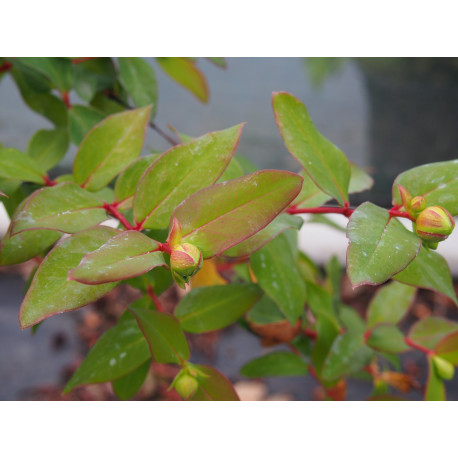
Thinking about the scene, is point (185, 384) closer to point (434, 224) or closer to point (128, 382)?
point (128, 382)

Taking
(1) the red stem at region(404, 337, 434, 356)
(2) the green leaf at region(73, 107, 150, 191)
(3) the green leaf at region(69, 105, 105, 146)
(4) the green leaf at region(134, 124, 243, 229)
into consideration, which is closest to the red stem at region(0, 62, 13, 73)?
(3) the green leaf at region(69, 105, 105, 146)

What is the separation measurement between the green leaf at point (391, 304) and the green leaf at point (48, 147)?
47cm

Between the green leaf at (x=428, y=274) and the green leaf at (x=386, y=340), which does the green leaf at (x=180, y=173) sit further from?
the green leaf at (x=386, y=340)

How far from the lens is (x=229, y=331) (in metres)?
1.40

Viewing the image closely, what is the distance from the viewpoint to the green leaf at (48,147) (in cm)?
56

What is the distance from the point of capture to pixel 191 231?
1.09ft

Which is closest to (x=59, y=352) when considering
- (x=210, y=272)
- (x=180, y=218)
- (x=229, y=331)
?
(x=229, y=331)

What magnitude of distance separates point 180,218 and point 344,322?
0.47 metres

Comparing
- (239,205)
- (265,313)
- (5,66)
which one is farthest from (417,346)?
(5,66)

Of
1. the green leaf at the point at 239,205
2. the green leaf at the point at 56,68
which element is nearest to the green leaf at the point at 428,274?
the green leaf at the point at 239,205

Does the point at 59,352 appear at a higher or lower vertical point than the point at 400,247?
lower

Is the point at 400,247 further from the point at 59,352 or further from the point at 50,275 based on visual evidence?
the point at 59,352

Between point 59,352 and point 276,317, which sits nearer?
point 276,317

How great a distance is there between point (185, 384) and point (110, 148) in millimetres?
227
